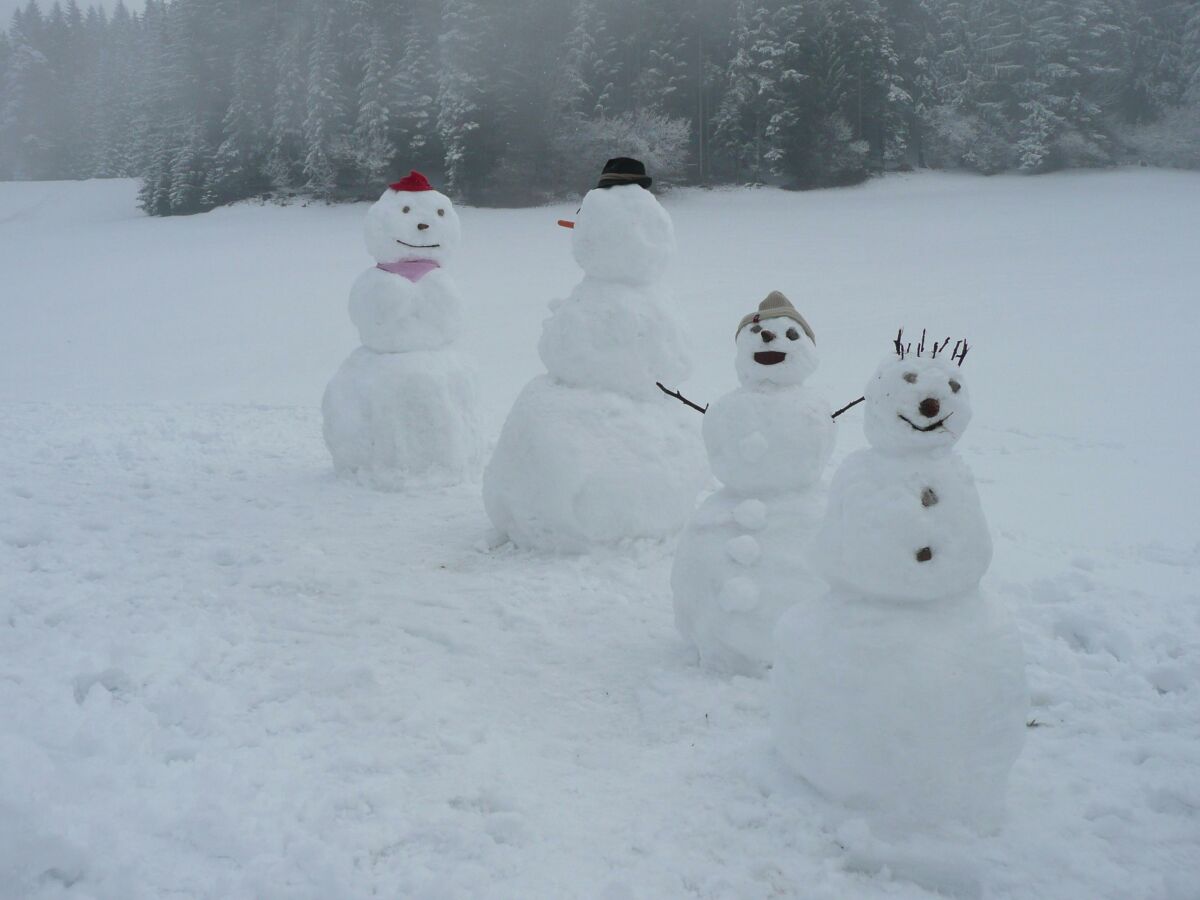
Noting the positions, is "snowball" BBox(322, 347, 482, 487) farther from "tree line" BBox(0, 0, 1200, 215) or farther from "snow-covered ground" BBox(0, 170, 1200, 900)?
"tree line" BBox(0, 0, 1200, 215)

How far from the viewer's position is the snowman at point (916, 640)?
2906mm

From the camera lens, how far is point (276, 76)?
27.6 metres

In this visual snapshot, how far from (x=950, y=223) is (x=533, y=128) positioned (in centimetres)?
1069

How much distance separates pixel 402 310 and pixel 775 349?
153 inches

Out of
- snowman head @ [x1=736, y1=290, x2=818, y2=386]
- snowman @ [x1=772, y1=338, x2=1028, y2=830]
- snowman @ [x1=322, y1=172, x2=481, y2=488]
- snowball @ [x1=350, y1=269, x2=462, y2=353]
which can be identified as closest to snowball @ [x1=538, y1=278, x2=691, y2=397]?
snowman head @ [x1=736, y1=290, x2=818, y2=386]

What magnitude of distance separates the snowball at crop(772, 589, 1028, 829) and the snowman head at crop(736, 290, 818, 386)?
1333 mm

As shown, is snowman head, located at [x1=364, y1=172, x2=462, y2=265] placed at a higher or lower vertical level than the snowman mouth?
higher

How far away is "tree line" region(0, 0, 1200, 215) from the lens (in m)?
22.8

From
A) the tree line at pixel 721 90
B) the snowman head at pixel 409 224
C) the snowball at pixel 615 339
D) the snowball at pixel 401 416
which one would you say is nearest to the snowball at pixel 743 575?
the snowball at pixel 615 339

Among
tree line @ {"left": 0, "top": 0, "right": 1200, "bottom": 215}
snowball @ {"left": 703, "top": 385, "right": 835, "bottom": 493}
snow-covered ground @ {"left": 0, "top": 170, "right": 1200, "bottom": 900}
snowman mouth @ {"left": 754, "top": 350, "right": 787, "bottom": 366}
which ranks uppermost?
tree line @ {"left": 0, "top": 0, "right": 1200, "bottom": 215}

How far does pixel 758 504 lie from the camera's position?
404 centimetres

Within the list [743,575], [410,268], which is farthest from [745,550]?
[410,268]

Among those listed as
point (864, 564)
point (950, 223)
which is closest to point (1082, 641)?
point (864, 564)

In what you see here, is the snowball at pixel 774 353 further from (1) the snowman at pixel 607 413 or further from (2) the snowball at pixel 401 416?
(2) the snowball at pixel 401 416
